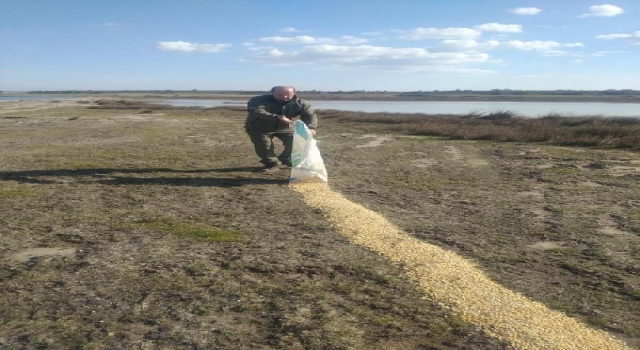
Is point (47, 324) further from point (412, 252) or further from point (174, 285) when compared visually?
point (412, 252)

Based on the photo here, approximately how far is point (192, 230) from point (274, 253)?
1.24 metres

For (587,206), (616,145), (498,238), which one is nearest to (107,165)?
(498,238)

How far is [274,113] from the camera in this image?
32.4 feet

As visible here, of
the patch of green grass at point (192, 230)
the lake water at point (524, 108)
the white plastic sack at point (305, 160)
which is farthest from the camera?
the lake water at point (524, 108)

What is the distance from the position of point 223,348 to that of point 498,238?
11.7ft

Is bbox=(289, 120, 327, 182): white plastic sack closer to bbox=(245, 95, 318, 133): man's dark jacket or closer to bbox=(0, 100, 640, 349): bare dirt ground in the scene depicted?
bbox=(0, 100, 640, 349): bare dirt ground

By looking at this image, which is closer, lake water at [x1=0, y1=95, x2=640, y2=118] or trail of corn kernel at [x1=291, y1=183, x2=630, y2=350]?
trail of corn kernel at [x1=291, y1=183, x2=630, y2=350]

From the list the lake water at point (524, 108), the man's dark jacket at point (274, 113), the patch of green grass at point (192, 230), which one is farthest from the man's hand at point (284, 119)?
the lake water at point (524, 108)

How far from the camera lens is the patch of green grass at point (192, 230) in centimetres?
547

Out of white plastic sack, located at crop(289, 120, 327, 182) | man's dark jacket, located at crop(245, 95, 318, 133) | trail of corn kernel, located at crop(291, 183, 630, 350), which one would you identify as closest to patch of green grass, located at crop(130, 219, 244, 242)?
trail of corn kernel, located at crop(291, 183, 630, 350)

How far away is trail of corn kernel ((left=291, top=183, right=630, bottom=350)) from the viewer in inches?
129

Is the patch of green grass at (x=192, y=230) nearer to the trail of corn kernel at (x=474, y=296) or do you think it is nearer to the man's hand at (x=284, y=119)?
the trail of corn kernel at (x=474, y=296)

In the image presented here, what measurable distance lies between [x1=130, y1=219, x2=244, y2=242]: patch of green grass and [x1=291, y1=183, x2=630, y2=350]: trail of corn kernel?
1243 millimetres

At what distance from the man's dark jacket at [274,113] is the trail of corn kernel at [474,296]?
3857mm
